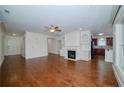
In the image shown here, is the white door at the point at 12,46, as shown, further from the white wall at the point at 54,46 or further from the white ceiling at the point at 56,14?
the white ceiling at the point at 56,14

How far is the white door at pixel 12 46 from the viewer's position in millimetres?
11312

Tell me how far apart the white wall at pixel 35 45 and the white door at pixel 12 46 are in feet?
12.3

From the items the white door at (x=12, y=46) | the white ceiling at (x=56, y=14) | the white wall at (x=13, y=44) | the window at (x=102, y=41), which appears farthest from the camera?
the window at (x=102, y=41)

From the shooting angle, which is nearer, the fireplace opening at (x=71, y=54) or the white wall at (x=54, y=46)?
the fireplace opening at (x=71, y=54)

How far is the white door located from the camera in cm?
1131

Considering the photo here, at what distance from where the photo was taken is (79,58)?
7840 mm

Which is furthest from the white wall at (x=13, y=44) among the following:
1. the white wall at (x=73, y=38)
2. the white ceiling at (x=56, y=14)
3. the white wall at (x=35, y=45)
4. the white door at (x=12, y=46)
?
the white ceiling at (x=56, y=14)

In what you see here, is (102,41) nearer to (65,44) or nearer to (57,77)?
(65,44)

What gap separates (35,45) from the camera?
9273mm

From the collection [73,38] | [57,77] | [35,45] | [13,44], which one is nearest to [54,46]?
[35,45]
